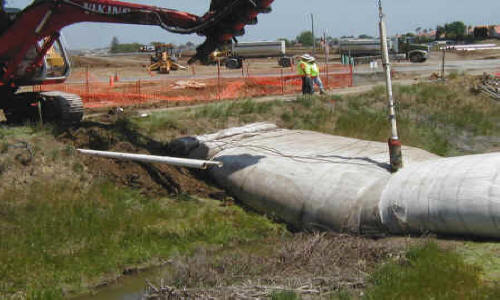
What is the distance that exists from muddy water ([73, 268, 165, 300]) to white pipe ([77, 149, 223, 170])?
2.11 meters

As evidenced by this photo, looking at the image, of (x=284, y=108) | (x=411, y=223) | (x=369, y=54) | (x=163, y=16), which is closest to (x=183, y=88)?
(x=284, y=108)

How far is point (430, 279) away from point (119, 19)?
7520 mm

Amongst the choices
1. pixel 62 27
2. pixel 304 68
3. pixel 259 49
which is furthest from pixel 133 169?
pixel 259 49

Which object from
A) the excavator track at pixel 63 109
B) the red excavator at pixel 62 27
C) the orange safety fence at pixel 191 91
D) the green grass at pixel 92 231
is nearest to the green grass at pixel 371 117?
the excavator track at pixel 63 109

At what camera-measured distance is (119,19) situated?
11188mm

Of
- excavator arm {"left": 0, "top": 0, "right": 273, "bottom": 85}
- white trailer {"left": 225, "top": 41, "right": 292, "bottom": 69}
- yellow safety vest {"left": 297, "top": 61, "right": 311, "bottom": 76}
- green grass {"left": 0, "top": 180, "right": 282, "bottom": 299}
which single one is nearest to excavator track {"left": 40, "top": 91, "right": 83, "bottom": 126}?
excavator arm {"left": 0, "top": 0, "right": 273, "bottom": 85}

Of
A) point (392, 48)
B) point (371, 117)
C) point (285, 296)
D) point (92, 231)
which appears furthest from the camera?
point (392, 48)

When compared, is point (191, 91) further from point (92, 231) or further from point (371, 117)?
point (92, 231)

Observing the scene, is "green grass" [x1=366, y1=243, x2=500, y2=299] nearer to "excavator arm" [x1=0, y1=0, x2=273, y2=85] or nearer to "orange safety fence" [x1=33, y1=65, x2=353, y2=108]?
"excavator arm" [x1=0, y1=0, x2=273, y2=85]

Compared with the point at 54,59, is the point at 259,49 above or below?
above

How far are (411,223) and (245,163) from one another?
12.8 feet

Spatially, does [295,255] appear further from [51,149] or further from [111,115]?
[111,115]

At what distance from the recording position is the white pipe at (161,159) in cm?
1020

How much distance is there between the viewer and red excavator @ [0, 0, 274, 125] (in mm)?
10586
